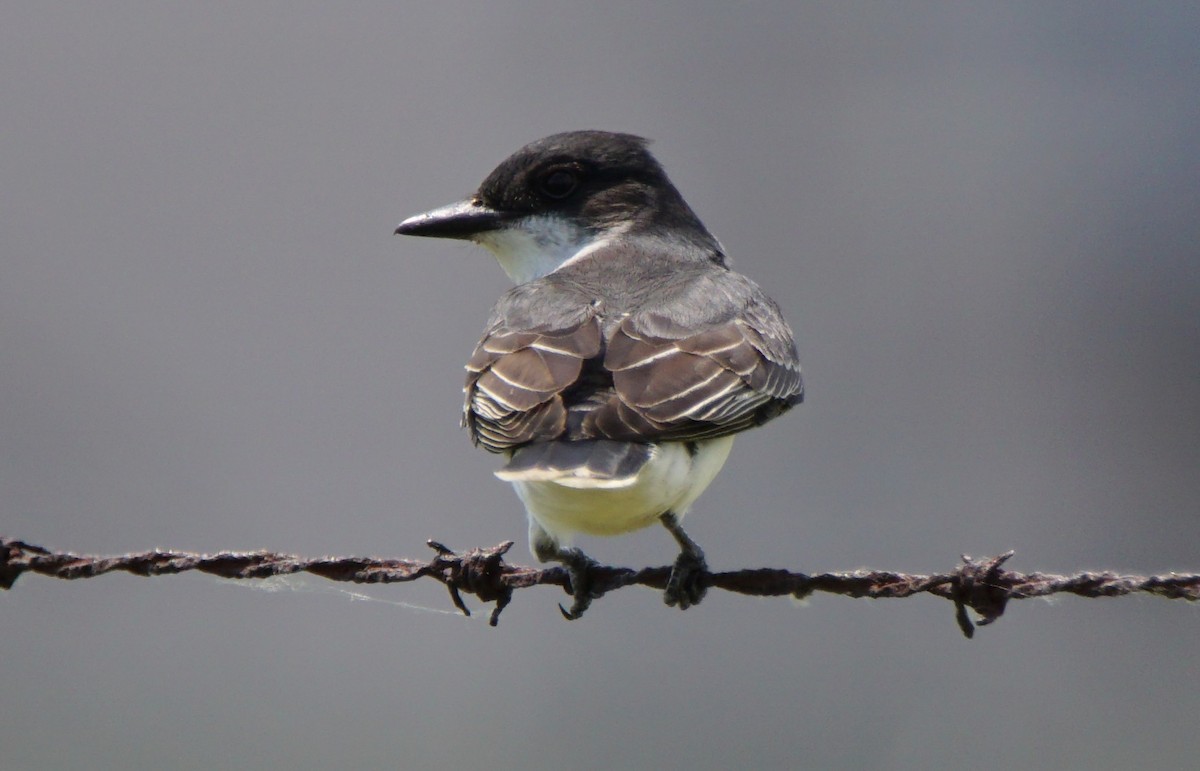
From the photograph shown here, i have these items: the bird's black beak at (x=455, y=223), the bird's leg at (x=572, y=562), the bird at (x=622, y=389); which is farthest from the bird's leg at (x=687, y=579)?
the bird's black beak at (x=455, y=223)

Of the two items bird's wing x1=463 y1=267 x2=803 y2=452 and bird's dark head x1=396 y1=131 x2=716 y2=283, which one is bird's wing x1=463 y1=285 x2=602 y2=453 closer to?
bird's wing x1=463 y1=267 x2=803 y2=452

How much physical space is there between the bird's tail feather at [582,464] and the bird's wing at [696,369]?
0.15 feet

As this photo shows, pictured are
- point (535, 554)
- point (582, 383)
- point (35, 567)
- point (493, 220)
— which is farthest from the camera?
point (493, 220)

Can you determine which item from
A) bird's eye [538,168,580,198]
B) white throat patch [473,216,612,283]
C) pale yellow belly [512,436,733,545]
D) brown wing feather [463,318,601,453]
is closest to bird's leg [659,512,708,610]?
pale yellow belly [512,436,733,545]

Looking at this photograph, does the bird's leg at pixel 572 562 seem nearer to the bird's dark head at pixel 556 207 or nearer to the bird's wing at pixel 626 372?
the bird's wing at pixel 626 372

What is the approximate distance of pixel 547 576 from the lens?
427 cm

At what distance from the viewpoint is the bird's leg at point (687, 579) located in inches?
185

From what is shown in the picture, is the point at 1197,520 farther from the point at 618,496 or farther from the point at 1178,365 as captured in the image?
the point at 618,496

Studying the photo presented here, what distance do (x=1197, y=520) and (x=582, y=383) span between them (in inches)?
318

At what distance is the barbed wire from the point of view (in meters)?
3.42

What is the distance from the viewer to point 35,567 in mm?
3807

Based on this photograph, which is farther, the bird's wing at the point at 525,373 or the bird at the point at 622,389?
the bird's wing at the point at 525,373

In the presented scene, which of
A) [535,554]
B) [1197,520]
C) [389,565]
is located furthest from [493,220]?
[1197,520]

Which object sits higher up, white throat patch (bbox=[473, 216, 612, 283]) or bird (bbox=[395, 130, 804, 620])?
white throat patch (bbox=[473, 216, 612, 283])
